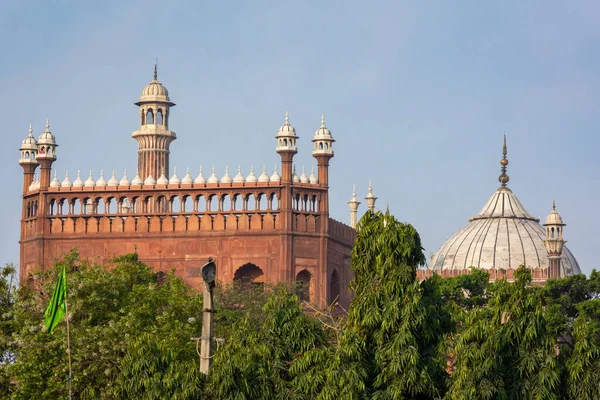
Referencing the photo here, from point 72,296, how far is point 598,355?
14657 mm

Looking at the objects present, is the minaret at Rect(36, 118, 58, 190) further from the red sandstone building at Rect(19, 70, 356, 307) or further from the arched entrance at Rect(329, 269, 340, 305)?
the arched entrance at Rect(329, 269, 340, 305)

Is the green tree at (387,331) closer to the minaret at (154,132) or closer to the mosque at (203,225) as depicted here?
the mosque at (203,225)

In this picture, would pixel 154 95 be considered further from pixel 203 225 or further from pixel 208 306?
pixel 208 306

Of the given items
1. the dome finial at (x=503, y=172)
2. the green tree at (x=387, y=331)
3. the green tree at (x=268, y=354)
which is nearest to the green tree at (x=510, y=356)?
the green tree at (x=387, y=331)

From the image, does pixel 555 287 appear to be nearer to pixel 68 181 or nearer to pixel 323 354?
pixel 68 181

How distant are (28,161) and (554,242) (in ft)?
61.9

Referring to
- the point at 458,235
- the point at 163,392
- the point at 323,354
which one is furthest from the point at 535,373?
the point at 458,235

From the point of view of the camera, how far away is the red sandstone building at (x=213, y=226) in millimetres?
54250

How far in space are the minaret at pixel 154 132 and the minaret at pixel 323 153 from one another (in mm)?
10328

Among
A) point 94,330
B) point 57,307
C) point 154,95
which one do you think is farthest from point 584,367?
→ point 154,95

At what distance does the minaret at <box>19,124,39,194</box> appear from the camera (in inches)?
2270

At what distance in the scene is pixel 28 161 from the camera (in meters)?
57.6

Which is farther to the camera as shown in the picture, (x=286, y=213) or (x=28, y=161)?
(x=28, y=161)

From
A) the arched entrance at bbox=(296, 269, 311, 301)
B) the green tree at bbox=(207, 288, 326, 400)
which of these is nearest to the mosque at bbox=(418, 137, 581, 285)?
the arched entrance at bbox=(296, 269, 311, 301)
